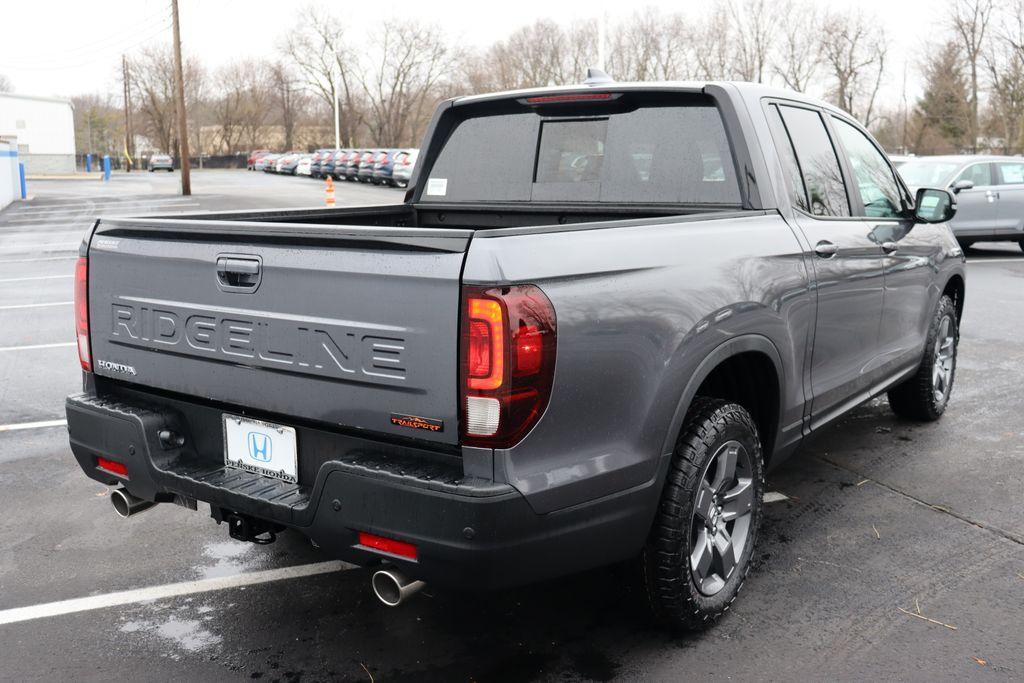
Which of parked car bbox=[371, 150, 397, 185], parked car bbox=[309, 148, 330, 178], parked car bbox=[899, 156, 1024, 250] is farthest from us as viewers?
parked car bbox=[309, 148, 330, 178]

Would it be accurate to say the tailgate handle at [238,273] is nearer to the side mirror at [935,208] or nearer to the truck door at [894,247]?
the truck door at [894,247]

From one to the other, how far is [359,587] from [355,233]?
1.70 meters

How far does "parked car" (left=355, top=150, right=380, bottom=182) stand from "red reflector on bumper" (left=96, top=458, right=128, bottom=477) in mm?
41542

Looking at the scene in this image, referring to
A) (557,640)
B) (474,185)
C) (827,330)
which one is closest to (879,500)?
(827,330)

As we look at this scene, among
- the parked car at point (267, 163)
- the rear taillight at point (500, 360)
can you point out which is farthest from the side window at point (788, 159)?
the parked car at point (267, 163)

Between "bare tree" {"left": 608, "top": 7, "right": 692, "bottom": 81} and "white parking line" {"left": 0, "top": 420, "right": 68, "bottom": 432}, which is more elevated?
"bare tree" {"left": 608, "top": 7, "right": 692, "bottom": 81}

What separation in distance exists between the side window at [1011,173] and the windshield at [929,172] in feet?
3.35

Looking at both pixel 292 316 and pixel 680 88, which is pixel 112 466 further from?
pixel 680 88

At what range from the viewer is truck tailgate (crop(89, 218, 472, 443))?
8.37 feet

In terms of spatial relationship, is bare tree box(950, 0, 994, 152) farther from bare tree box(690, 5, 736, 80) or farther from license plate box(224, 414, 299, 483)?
license plate box(224, 414, 299, 483)

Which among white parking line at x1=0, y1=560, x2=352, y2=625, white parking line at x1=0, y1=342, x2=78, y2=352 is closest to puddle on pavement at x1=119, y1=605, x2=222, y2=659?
white parking line at x1=0, y1=560, x2=352, y2=625

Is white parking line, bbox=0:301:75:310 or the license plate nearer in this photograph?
the license plate

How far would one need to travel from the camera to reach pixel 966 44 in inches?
2149

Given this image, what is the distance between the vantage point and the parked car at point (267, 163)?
223ft
